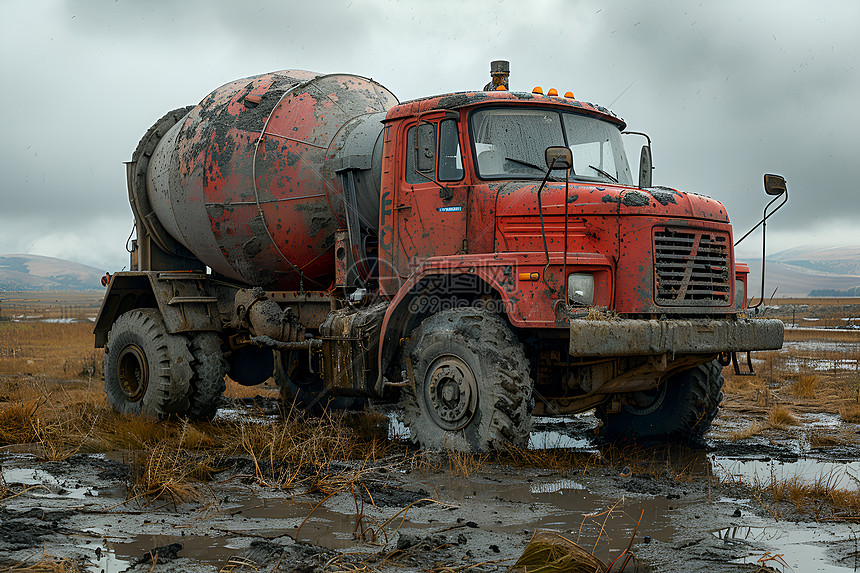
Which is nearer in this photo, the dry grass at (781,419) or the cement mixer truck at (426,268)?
the cement mixer truck at (426,268)

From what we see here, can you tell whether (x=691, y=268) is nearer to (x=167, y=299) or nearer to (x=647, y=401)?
(x=647, y=401)

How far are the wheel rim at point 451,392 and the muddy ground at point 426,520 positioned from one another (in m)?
0.40

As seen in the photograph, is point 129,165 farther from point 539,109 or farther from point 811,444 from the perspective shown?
point 811,444

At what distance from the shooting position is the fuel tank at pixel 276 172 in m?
9.77

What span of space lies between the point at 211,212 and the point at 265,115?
1.34 meters

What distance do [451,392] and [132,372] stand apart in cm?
538

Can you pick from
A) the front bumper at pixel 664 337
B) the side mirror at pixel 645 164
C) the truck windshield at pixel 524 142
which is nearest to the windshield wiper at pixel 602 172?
the truck windshield at pixel 524 142

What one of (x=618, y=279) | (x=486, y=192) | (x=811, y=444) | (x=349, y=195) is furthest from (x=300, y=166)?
(x=811, y=444)

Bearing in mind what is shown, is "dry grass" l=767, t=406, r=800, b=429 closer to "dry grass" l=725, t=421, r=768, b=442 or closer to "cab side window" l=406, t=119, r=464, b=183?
"dry grass" l=725, t=421, r=768, b=442

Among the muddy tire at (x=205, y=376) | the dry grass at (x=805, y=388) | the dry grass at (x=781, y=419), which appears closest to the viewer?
the dry grass at (x=781, y=419)

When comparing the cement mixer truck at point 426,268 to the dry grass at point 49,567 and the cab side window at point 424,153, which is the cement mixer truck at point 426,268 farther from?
the dry grass at point 49,567

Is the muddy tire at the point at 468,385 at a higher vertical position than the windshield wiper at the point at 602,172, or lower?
lower

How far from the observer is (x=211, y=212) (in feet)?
33.9

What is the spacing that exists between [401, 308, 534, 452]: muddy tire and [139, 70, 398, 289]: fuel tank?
A: 2328mm
